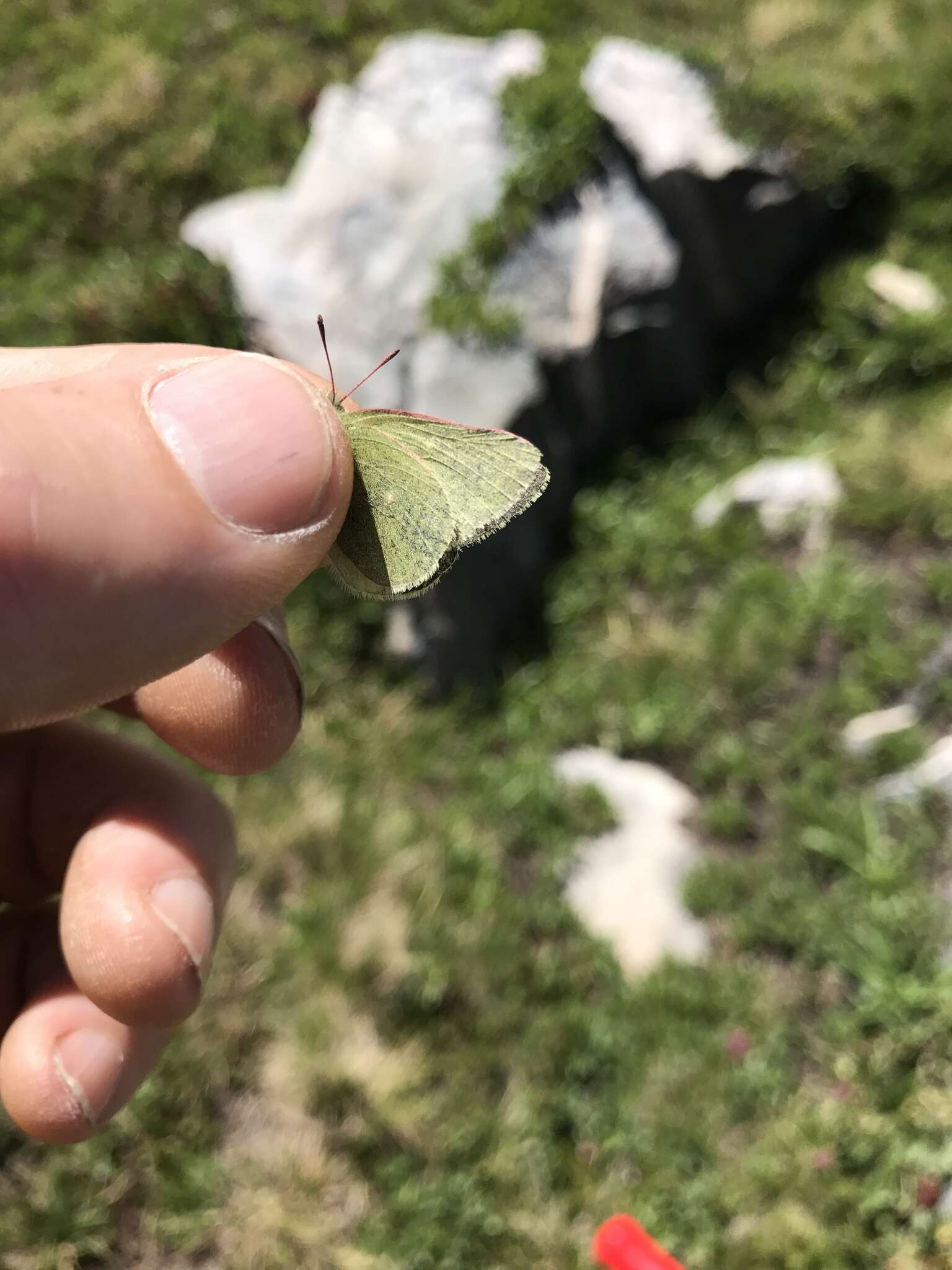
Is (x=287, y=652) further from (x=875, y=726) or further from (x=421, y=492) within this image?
(x=875, y=726)

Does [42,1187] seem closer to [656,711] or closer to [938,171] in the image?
[656,711]

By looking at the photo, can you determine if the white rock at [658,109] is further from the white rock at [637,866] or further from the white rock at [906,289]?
the white rock at [637,866]

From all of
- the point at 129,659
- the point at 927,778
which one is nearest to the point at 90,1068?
the point at 129,659

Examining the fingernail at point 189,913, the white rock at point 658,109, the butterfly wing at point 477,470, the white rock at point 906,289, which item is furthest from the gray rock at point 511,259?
the butterfly wing at point 477,470

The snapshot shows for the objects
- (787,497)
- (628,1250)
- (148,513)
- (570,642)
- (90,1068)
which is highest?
(148,513)

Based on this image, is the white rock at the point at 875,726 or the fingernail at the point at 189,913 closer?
the fingernail at the point at 189,913

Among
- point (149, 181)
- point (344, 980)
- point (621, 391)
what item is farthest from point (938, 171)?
point (344, 980)
